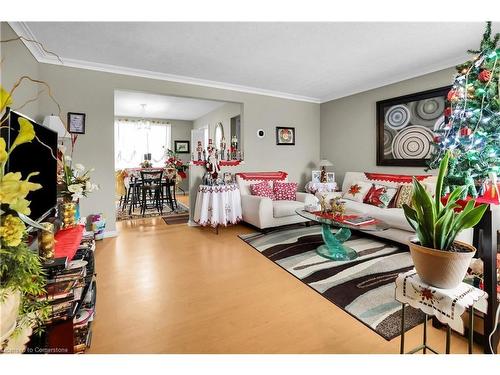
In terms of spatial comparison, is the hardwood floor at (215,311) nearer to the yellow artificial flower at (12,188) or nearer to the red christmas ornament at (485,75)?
the yellow artificial flower at (12,188)

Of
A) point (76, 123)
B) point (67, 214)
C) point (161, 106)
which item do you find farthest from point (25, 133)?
point (161, 106)

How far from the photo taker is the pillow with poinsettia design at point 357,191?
382 cm

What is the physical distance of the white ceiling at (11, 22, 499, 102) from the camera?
2.40 meters

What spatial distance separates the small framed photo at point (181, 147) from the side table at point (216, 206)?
4.53 metres

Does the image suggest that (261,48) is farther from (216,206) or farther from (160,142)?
(160,142)

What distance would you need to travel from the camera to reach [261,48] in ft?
9.30

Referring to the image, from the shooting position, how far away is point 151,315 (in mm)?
1737

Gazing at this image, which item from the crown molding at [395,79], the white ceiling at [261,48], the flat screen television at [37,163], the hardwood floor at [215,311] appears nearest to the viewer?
the flat screen television at [37,163]

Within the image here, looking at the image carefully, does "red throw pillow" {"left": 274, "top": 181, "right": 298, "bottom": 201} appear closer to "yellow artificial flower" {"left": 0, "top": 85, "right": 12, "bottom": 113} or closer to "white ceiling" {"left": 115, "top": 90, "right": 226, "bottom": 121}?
"white ceiling" {"left": 115, "top": 90, "right": 226, "bottom": 121}

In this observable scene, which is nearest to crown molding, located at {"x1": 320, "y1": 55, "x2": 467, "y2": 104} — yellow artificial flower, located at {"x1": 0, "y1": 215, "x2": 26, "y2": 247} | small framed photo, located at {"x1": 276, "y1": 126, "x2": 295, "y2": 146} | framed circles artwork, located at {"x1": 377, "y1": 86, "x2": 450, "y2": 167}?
framed circles artwork, located at {"x1": 377, "y1": 86, "x2": 450, "y2": 167}

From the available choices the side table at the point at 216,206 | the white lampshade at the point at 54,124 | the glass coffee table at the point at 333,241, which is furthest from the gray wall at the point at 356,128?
the white lampshade at the point at 54,124
